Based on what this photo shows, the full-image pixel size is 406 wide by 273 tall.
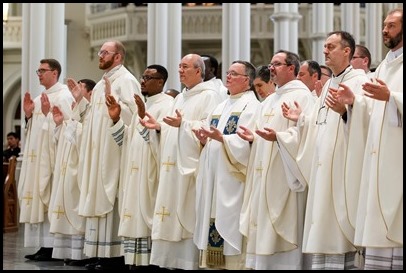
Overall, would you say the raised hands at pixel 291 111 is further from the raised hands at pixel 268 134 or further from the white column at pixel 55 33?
the white column at pixel 55 33

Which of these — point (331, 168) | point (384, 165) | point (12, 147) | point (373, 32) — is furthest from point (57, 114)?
point (373, 32)

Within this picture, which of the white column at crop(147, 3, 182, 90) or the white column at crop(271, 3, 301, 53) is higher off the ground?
the white column at crop(271, 3, 301, 53)

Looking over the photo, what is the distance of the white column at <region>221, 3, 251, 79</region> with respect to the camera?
17.0 meters

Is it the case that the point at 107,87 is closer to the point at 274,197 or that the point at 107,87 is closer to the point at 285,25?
the point at 274,197

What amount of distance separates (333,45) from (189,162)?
2035mm

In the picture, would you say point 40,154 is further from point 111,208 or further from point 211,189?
point 211,189

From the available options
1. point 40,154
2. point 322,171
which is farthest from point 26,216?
point 322,171

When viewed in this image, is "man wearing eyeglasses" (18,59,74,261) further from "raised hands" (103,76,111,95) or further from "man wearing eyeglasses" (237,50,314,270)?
"man wearing eyeglasses" (237,50,314,270)

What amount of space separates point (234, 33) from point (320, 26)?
6173mm

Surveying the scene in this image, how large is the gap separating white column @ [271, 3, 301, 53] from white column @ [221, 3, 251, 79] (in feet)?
10.5

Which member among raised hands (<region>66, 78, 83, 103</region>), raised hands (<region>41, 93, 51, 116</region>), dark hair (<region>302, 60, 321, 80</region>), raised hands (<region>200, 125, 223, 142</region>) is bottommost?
raised hands (<region>200, 125, 223, 142</region>)

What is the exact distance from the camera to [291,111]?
7797 millimetres

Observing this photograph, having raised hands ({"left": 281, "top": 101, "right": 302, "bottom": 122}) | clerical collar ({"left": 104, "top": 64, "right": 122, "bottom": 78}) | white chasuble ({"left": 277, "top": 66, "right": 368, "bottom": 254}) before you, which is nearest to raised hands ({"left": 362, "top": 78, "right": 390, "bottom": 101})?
white chasuble ({"left": 277, "top": 66, "right": 368, "bottom": 254})

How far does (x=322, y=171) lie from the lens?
23.6 ft
